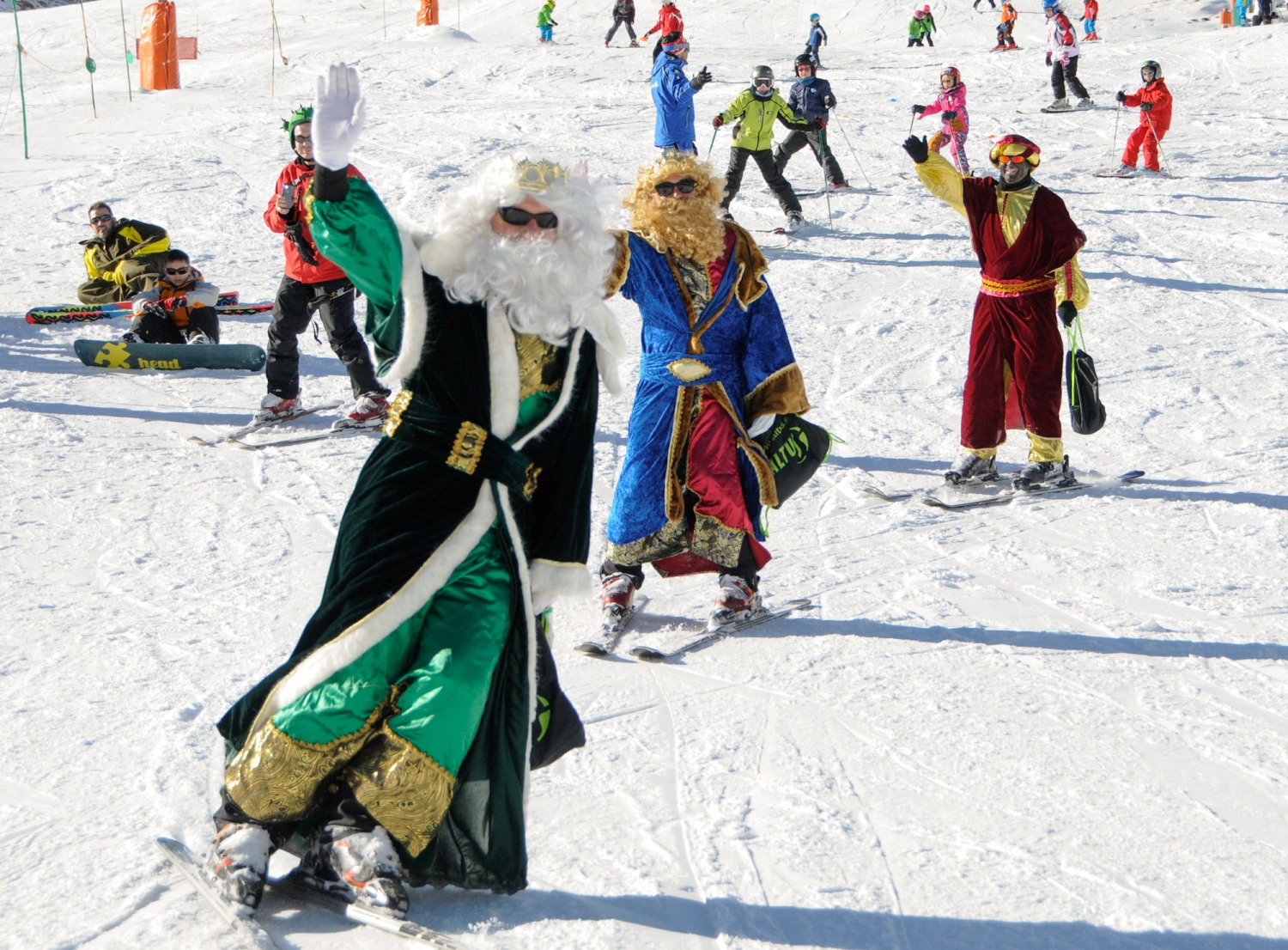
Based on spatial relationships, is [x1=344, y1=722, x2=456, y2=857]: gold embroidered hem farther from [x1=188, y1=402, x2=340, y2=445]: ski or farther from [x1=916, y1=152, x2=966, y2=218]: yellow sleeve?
[x1=188, y1=402, x2=340, y2=445]: ski

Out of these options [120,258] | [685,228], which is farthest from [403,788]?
[120,258]

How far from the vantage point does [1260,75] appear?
1986 centimetres

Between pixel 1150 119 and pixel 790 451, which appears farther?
pixel 1150 119

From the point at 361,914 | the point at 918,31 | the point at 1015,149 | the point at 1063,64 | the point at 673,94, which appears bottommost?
the point at 361,914

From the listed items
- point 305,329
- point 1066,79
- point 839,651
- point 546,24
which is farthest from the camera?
point 546,24

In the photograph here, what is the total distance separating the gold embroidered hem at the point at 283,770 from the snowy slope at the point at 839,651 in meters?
0.26

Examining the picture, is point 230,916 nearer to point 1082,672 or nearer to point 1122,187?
point 1082,672

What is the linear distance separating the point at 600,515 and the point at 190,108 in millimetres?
15395

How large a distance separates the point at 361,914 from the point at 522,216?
161cm

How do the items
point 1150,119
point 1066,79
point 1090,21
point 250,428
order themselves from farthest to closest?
1. point 1090,21
2. point 1066,79
3. point 1150,119
4. point 250,428

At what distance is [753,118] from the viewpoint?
12.1 meters

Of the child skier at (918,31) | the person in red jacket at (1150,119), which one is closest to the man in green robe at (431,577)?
the person in red jacket at (1150,119)

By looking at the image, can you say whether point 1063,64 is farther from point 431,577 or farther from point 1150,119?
point 431,577

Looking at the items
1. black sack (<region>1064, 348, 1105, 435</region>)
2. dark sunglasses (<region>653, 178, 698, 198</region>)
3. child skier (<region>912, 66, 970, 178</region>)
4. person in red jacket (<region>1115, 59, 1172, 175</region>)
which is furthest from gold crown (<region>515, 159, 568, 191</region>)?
person in red jacket (<region>1115, 59, 1172, 175</region>)
